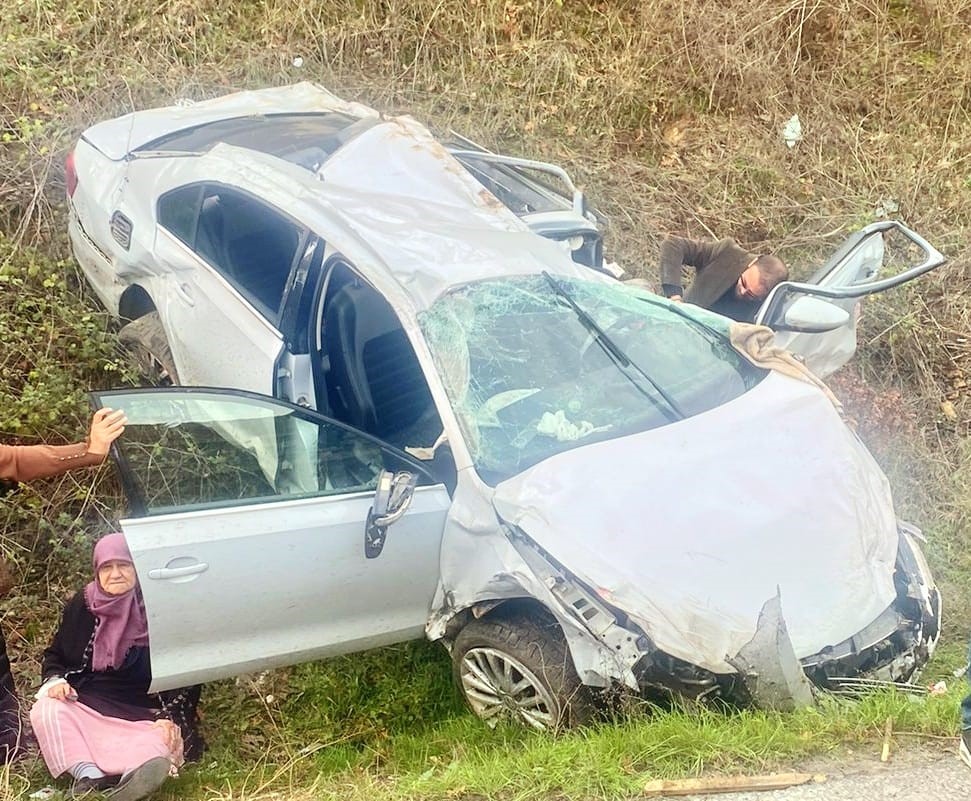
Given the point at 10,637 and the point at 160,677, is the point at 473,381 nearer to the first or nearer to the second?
the point at 160,677

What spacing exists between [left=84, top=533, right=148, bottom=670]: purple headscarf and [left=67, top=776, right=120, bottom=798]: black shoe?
395 mm

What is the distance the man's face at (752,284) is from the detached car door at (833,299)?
0.93ft

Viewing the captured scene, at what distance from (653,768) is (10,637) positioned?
303 cm

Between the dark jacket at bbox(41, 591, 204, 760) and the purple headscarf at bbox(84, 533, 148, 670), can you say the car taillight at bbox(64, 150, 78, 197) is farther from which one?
the dark jacket at bbox(41, 591, 204, 760)

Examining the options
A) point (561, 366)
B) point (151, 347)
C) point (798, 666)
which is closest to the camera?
point (798, 666)

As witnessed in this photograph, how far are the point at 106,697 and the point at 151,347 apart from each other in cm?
179

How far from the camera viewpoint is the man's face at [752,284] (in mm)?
4730

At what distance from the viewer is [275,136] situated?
4500mm

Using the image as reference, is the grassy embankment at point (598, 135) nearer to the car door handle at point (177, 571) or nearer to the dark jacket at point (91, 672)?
the dark jacket at point (91, 672)

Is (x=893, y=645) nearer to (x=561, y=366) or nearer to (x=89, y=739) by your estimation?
(x=561, y=366)

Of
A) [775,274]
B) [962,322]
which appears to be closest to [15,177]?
[775,274]

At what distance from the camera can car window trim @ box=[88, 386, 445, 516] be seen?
2965 mm

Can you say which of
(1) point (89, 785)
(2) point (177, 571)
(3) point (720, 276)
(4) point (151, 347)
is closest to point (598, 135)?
(3) point (720, 276)

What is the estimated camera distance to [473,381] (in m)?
3.35
